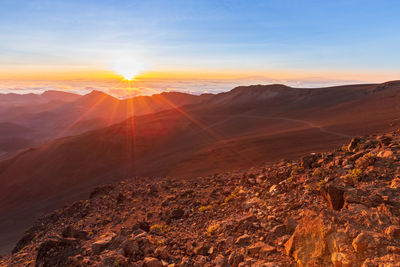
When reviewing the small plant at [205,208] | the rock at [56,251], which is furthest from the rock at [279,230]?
the rock at [56,251]

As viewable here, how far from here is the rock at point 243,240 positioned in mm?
4617

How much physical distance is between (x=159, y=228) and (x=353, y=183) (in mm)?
5350

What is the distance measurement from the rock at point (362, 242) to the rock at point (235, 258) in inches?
74.8

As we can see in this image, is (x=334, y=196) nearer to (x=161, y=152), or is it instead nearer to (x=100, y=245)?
(x=100, y=245)

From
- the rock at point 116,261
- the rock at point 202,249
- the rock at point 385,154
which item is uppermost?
the rock at point 385,154

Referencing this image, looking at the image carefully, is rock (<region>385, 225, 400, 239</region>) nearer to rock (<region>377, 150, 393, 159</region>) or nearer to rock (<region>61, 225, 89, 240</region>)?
rock (<region>377, 150, 393, 159</region>)

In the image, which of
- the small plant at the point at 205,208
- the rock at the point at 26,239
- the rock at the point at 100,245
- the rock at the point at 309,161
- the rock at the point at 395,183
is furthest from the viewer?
the rock at the point at 26,239

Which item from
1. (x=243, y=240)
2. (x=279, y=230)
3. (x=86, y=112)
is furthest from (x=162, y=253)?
(x=86, y=112)

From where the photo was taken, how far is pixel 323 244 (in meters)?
3.50

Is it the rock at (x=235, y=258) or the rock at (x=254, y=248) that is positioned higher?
the rock at (x=254, y=248)

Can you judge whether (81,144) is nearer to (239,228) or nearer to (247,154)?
(247,154)

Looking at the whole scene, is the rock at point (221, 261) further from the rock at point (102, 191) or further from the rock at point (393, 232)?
the rock at point (102, 191)

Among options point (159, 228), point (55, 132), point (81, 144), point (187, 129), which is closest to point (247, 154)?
point (159, 228)

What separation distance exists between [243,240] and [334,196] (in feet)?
6.77
